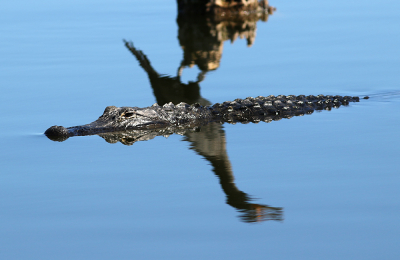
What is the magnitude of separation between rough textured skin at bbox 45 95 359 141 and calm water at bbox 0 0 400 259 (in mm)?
268

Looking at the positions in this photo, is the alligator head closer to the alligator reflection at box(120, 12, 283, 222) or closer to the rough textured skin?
the rough textured skin

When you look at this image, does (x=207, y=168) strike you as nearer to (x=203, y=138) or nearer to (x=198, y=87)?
(x=203, y=138)

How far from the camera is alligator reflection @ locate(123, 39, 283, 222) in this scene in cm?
653

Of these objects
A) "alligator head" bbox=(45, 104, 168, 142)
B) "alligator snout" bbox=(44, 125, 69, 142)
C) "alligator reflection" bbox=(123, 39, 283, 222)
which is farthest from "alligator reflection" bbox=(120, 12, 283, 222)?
"alligator snout" bbox=(44, 125, 69, 142)

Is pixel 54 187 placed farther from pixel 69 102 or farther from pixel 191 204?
pixel 69 102

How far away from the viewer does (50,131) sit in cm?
931

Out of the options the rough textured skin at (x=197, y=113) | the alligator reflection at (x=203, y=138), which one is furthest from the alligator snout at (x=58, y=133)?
the alligator reflection at (x=203, y=138)

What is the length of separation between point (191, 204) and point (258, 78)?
6.83 metres

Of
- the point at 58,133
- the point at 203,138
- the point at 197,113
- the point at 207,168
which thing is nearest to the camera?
the point at 207,168

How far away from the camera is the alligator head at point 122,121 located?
9562 mm

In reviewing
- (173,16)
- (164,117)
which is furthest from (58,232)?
(173,16)

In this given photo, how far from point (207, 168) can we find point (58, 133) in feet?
8.32

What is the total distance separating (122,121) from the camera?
9969 mm

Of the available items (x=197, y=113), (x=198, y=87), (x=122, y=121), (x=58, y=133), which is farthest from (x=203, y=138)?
(x=198, y=87)
